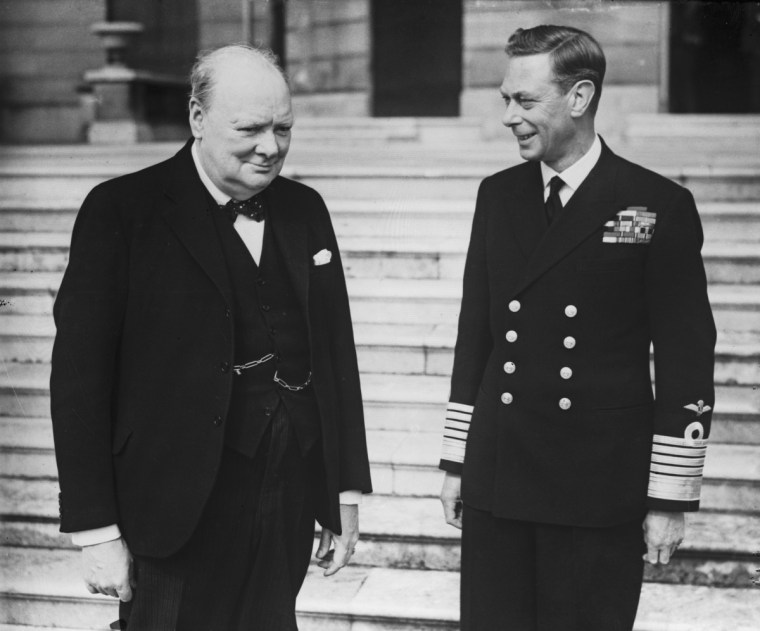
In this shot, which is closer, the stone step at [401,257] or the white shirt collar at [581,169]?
the white shirt collar at [581,169]

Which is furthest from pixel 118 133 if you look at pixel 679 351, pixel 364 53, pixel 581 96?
pixel 679 351

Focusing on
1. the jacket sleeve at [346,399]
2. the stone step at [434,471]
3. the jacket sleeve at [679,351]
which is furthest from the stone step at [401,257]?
the jacket sleeve at [679,351]

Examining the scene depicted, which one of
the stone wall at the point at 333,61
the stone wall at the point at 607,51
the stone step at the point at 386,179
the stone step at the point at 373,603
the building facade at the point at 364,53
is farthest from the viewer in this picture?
the stone wall at the point at 333,61

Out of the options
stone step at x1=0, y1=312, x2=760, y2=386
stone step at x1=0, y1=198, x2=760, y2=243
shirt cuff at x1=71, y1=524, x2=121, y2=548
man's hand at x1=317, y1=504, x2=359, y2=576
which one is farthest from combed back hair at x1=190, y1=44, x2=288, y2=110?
stone step at x1=0, y1=198, x2=760, y2=243

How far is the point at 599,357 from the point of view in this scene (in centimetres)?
247

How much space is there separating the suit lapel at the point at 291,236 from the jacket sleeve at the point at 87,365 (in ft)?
1.22

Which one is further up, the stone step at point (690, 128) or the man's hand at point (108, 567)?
the stone step at point (690, 128)

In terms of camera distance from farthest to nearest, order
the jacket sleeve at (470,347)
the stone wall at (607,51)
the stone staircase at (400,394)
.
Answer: the stone wall at (607,51), the stone staircase at (400,394), the jacket sleeve at (470,347)

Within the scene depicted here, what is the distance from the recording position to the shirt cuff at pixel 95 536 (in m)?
2.27

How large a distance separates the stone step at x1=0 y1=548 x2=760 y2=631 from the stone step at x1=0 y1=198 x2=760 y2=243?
6.85ft

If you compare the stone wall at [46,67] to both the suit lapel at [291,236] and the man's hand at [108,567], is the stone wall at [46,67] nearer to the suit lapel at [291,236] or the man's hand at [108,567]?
the suit lapel at [291,236]

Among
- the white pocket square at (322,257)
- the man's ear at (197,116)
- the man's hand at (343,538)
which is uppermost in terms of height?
the man's ear at (197,116)

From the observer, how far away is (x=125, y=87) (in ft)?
34.4

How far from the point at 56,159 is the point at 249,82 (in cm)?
498
